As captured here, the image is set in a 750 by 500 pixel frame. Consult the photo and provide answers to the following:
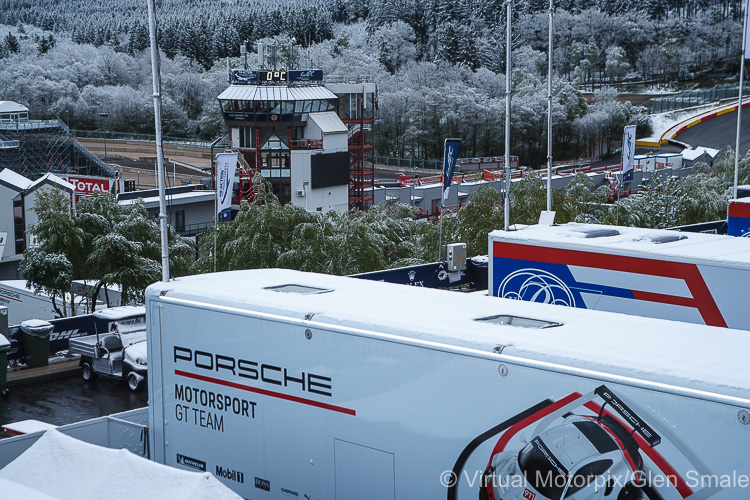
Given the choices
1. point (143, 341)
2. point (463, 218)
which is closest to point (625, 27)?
point (463, 218)

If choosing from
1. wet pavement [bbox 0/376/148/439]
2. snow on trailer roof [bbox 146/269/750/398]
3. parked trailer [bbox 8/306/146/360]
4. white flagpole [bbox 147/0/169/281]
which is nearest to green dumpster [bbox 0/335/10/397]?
wet pavement [bbox 0/376/148/439]

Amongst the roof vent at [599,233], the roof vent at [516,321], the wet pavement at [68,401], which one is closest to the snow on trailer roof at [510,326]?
the roof vent at [516,321]

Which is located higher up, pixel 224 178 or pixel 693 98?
pixel 693 98

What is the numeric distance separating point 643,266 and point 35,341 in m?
12.9

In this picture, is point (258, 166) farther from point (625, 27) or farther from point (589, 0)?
point (589, 0)

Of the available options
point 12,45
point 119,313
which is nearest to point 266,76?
point 119,313

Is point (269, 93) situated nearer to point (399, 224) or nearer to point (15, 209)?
point (15, 209)

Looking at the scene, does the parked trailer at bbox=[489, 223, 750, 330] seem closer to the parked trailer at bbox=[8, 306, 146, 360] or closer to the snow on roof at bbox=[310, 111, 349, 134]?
the parked trailer at bbox=[8, 306, 146, 360]

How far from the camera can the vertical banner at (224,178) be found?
20.2 meters

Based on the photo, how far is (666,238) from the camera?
1258cm

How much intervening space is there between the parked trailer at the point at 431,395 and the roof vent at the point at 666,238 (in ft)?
17.2

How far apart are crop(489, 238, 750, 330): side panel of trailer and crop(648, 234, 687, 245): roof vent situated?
82 centimetres

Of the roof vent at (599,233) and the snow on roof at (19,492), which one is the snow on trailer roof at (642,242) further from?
the snow on roof at (19,492)

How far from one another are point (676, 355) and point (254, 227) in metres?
20.6
